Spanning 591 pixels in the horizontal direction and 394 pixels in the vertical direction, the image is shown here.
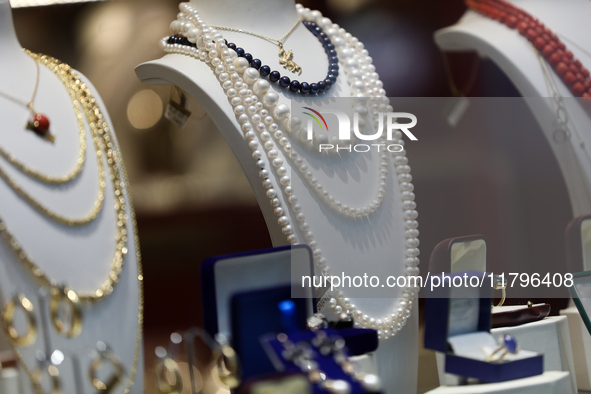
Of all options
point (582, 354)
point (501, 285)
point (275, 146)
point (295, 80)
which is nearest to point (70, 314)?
point (275, 146)

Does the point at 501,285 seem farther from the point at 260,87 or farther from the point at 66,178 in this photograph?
the point at 66,178

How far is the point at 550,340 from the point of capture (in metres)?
1.12

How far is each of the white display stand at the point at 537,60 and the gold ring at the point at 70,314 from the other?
1.10m

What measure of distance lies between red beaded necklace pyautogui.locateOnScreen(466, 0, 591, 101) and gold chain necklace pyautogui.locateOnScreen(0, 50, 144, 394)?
101 cm

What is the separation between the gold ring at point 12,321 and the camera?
74 cm

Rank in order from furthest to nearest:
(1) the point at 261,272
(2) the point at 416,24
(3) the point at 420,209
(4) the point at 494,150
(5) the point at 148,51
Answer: (2) the point at 416,24 → (5) the point at 148,51 → (4) the point at 494,150 → (3) the point at 420,209 → (1) the point at 261,272

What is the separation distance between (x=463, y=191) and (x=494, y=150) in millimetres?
161

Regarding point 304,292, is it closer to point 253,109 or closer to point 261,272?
point 261,272

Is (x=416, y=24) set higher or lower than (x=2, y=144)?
higher

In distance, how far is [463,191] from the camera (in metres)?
1.37

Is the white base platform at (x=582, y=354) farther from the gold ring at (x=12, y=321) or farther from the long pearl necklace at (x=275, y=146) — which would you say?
the gold ring at (x=12, y=321)

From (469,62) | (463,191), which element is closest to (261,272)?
(463,191)

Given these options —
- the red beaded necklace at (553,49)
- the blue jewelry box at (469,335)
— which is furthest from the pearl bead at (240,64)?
the red beaded necklace at (553,49)

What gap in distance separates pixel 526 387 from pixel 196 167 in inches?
37.7
